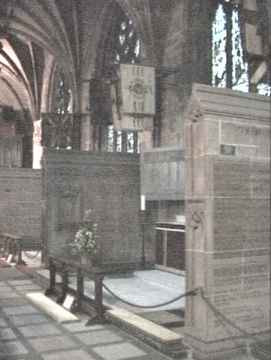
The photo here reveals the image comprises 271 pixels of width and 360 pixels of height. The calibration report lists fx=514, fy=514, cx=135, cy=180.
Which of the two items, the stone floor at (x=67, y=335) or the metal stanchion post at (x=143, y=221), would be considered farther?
the metal stanchion post at (x=143, y=221)

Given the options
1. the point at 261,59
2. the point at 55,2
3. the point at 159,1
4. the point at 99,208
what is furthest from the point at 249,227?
the point at 55,2

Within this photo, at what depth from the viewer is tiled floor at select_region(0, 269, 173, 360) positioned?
597 cm

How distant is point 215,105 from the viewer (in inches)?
225

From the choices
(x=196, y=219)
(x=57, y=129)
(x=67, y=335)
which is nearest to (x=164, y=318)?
(x=67, y=335)

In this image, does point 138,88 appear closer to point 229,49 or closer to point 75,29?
point 229,49

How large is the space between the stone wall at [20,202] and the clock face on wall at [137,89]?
686 cm

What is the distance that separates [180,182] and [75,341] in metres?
6.15

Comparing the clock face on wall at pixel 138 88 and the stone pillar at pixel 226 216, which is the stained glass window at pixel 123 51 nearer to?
the clock face on wall at pixel 138 88

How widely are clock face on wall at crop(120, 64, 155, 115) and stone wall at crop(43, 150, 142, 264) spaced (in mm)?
1566

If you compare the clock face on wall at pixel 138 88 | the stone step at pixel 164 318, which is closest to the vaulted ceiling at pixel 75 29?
the clock face on wall at pixel 138 88

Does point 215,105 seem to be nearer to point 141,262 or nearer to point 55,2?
point 141,262

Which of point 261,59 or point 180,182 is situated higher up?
point 261,59

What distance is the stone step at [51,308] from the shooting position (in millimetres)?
7660

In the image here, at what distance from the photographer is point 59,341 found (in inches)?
258
